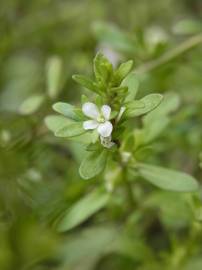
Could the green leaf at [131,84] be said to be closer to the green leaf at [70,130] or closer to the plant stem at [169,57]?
the green leaf at [70,130]

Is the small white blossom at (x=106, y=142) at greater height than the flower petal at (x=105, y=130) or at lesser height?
lesser

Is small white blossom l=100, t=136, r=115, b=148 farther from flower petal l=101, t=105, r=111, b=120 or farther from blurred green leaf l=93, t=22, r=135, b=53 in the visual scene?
blurred green leaf l=93, t=22, r=135, b=53

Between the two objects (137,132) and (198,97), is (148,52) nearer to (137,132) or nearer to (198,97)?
(198,97)

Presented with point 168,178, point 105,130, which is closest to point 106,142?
point 105,130

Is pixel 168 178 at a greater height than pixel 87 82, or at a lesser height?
lesser

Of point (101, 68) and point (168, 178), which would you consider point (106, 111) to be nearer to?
point (101, 68)

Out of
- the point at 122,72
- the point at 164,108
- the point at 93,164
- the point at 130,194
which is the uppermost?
the point at 122,72

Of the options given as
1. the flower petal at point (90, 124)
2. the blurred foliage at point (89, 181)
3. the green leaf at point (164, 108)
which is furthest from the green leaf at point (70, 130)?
the green leaf at point (164, 108)
